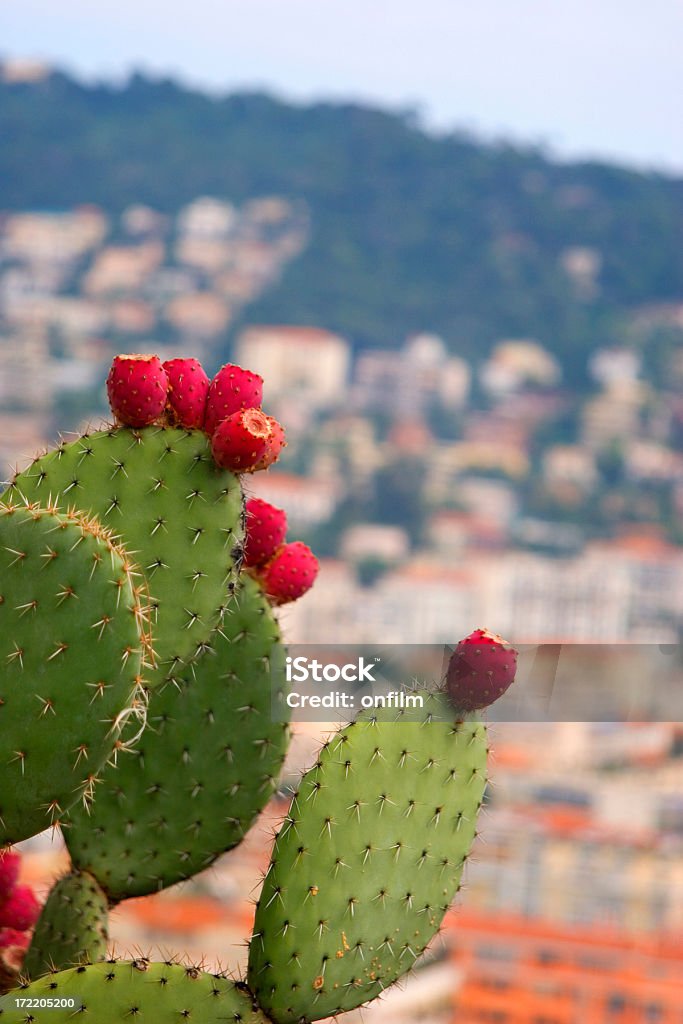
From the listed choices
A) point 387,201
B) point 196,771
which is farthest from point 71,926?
point 387,201

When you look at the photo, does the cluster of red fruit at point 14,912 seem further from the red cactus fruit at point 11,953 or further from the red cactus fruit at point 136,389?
the red cactus fruit at point 136,389

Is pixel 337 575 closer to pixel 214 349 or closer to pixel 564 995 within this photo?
pixel 214 349

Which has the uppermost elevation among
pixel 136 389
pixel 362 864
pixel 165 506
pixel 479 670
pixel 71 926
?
pixel 136 389

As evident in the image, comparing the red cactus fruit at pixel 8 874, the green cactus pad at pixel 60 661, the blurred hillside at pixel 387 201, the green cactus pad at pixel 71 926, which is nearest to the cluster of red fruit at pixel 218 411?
the green cactus pad at pixel 60 661

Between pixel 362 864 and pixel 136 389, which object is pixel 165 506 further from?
pixel 362 864

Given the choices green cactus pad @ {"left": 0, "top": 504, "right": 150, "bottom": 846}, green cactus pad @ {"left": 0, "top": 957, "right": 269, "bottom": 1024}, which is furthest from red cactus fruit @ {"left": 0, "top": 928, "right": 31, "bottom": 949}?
green cactus pad @ {"left": 0, "top": 504, "right": 150, "bottom": 846}

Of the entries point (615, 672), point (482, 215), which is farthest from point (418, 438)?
point (615, 672)

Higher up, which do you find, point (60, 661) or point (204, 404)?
point (204, 404)
